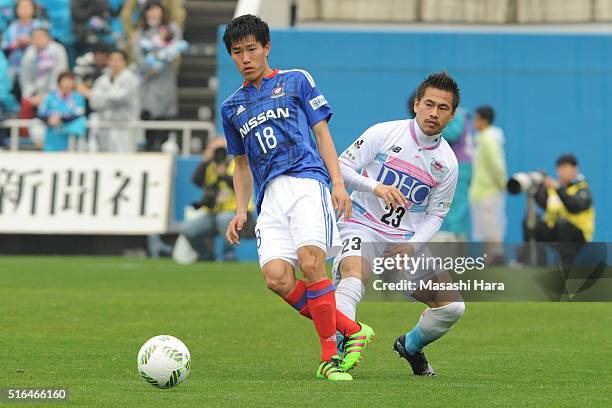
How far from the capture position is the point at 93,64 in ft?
80.0

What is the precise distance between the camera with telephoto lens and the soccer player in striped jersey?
11.1 metres

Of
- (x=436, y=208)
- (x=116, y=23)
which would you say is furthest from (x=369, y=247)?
(x=116, y=23)

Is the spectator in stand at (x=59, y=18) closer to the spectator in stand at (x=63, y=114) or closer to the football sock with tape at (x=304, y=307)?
the spectator in stand at (x=63, y=114)

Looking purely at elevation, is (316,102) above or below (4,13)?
above

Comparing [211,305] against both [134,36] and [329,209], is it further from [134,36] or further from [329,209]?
[134,36]

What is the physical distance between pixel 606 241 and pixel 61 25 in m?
9.86

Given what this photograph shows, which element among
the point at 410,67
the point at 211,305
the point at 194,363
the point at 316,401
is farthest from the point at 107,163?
the point at 316,401

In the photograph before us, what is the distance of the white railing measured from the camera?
23.0 metres

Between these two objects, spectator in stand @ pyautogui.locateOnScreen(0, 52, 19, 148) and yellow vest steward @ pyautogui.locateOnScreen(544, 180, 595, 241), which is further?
spectator in stand @ pyautogui.locateOnScreen(0, 52, 19, 148)

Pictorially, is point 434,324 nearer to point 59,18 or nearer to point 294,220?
point 294,220

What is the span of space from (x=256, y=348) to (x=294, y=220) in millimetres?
2379

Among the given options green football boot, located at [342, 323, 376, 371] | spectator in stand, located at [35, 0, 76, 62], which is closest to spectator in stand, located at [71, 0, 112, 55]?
spectator in stand, located at [35, 0, 76, 62]

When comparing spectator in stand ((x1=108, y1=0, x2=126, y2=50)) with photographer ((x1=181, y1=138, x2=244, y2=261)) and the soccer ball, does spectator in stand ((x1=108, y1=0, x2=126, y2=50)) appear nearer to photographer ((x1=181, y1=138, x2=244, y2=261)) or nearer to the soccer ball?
photographer ((x1=181, y1=138, x2=244, y2=261))

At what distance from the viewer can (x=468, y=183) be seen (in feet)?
69.6
